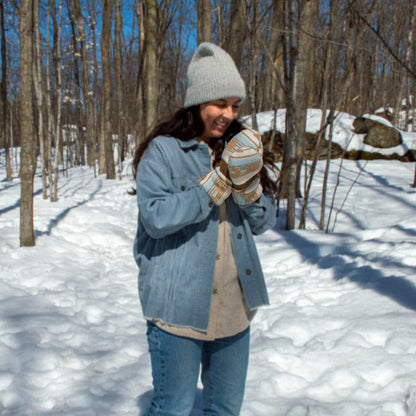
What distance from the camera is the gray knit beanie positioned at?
137 centimetres

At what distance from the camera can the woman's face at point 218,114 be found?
4.63 feet

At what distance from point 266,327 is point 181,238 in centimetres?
213

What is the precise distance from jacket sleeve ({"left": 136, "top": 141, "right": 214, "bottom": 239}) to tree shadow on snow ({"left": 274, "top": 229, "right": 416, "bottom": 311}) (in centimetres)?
246

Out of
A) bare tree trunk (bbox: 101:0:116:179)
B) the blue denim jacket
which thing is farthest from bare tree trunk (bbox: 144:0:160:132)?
the blue denim jacket

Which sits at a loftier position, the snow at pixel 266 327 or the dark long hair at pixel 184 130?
the dark long hair at pixel 184 130

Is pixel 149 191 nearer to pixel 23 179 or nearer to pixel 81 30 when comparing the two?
pixel 23 179

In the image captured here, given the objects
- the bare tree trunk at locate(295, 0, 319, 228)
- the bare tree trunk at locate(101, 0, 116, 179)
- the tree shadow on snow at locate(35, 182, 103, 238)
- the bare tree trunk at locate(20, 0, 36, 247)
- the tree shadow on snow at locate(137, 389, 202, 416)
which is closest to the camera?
the tree shadow on snow at locate(137, 389, 202, 416)

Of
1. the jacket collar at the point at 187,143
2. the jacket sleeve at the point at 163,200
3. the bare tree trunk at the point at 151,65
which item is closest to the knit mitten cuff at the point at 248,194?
the jacket sleeve at the point at 163,200

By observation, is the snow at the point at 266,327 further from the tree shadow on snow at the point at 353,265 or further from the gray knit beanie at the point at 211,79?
the gray knit beanie at the point at 211,79

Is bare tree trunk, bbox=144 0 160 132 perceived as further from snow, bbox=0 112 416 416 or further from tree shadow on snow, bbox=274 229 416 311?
tree shadow on snow, bbox=274 229 416 311

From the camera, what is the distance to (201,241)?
1.33 metres

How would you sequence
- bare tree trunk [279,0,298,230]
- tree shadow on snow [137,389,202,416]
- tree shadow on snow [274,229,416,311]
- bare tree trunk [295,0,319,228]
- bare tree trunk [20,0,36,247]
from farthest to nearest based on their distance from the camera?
bare tree trunk [295,0,319,228]
bare tree trunk [279,0,298,230]
bare tree trunk [20,0,36,247]
tree shadow on snow [274,229,416,311]
tree shadow on snow [137,389,202,416]

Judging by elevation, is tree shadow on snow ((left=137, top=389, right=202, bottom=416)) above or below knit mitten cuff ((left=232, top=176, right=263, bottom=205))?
below

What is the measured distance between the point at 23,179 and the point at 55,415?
3.31 m
